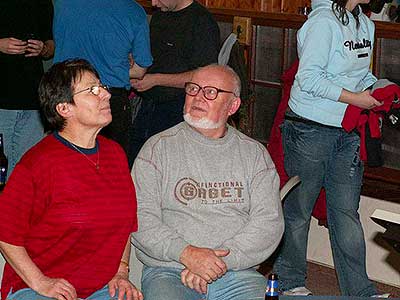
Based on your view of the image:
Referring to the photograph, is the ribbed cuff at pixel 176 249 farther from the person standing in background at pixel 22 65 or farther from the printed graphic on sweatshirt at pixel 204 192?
the person standing in background at pixel 22 65

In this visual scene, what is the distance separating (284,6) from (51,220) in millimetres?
3599

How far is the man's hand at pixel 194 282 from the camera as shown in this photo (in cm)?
322

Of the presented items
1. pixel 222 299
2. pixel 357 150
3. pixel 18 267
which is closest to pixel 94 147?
pixel 18 267

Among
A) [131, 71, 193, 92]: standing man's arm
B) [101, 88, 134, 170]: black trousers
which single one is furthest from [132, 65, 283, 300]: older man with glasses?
[131, 71, 193, 92]: standing man's arm

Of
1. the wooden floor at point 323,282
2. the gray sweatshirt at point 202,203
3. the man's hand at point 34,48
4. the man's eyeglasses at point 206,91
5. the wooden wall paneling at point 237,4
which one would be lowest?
the wooden floor at point 323,282

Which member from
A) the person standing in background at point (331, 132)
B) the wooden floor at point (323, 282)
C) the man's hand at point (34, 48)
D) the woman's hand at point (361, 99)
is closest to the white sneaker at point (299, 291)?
the person standing in background at point (331, 132)

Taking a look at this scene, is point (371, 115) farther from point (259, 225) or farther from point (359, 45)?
point (259, 225)

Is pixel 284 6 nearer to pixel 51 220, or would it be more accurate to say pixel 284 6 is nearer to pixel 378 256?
pixel 378 256

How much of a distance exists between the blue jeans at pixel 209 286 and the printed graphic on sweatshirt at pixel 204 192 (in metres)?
0.25

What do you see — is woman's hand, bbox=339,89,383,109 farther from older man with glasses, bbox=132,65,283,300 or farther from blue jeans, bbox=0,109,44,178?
blue jeans, bbox=0,109,44,178

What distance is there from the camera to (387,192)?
497 centimetres


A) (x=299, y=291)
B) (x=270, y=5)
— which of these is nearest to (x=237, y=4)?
(x=270, y=5)

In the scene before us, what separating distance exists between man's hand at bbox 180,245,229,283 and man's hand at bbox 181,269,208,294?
0.04 ft

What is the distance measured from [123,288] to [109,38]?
141 centimetres
